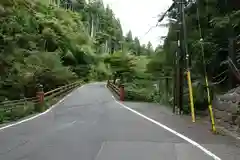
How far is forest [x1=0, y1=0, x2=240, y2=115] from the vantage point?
15531mm

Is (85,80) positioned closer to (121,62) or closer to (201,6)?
(121,62)

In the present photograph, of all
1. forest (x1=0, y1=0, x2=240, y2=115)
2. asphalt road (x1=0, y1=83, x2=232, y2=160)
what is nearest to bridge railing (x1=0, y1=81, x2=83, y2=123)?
asphalt road (x1=0, y1=83, x2=232, y2=160)

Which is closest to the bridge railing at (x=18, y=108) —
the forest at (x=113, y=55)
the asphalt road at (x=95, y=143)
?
the asphalt road at (x=95, y=143)

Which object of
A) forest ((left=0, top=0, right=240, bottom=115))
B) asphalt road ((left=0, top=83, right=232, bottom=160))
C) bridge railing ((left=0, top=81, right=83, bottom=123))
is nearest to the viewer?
asphalt road ((left=0, top=83, right=232, bottom=160))

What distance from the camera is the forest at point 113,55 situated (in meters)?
15.5

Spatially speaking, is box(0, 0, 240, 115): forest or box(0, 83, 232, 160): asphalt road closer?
box(0, 83, 232, 160): asphalt road

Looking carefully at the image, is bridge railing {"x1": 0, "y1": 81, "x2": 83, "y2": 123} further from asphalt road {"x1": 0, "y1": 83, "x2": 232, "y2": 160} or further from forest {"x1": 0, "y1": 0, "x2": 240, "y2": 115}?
forest {"x1": 0, "y1": 0, "x2": 240, "y2": 115}

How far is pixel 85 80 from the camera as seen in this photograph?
7025cm

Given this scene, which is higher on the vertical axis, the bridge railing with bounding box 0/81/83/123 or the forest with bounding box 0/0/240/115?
the forest with bounding box 0/0/240/115

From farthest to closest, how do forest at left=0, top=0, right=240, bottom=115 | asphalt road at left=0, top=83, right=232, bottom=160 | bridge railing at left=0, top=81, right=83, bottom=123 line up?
bridge railing at left=0, top=81, right=83, bottom=123 → forest at left=0, top=0, right=240, bottom=115 → asphalt road at left=0, top=83, right=232, bottom=160

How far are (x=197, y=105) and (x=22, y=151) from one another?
30.5ft

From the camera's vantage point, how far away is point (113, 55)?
4166 cm

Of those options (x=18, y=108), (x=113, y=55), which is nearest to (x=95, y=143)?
(x=18, y=108)

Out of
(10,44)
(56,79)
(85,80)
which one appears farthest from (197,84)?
(85,80)
